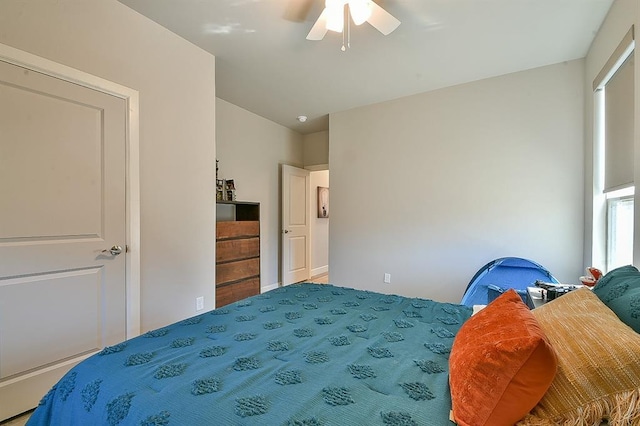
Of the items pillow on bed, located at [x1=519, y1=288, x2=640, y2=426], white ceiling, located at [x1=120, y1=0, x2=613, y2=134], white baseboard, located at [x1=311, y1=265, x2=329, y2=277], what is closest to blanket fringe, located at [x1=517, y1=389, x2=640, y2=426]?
pillow on bed, located at [x1=519, y1=288, x2=640, y2=426]

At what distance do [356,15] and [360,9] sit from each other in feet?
0.15

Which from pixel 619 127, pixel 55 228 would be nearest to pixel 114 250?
pixel 55 228

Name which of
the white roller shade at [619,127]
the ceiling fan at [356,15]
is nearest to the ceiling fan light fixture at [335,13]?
the ceiling fan at [356,15]

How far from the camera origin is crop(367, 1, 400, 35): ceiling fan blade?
6.08ft

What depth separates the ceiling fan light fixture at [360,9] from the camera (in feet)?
6.04

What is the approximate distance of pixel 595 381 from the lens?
70cm

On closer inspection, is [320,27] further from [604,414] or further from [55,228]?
[604,414]

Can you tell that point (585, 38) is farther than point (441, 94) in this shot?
No

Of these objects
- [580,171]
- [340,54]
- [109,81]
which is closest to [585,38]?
[580,171]

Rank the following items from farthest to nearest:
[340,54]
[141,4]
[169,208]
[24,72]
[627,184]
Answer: [340,54] → [169,208] → [141,4] → [627,184] → [24,72]

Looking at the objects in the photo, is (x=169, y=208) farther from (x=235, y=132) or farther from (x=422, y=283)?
(x=422, y=283)

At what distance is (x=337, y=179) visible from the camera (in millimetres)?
4172

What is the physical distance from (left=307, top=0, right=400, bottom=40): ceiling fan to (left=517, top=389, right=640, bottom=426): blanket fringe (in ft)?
6.86

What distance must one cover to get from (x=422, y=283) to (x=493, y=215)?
43.8 inches
